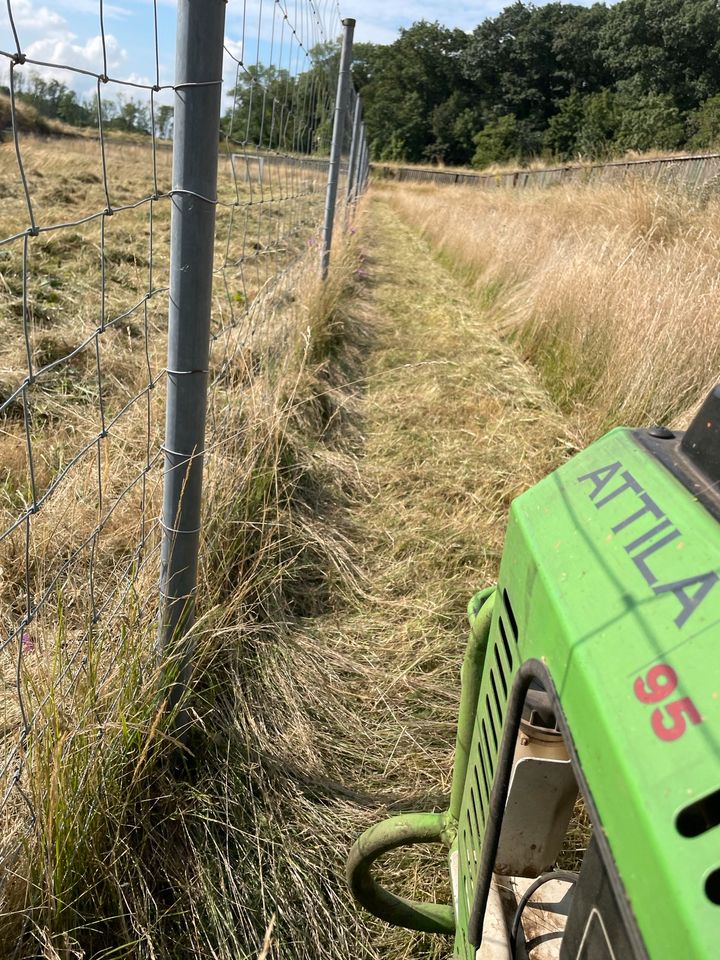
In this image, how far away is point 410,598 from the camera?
2656 millimetres

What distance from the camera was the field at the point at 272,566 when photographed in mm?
1478

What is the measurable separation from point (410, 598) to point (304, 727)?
0.77 metres

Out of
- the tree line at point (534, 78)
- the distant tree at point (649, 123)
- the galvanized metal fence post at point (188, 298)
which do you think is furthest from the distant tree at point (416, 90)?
the galvanized metal fence post at point (188, 298)

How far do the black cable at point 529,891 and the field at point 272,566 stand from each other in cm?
45

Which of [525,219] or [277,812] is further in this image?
[525,219]

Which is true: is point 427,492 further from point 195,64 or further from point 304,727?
point 195,64

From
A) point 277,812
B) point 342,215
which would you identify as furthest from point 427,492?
point 342,215

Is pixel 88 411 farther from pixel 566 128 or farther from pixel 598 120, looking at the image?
pixel 566 128

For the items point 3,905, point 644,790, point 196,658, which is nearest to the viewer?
point 644,790

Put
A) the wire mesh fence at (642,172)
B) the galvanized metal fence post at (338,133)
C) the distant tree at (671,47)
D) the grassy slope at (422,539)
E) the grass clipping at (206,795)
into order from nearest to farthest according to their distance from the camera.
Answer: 1. the grass clipping at (206,795)
2. the grassy slope at (422,539)
3. the galvanized metal fence post at (338,133)
4. the wire mesh fence at (642,172)
5. the distant tree at (671,47)

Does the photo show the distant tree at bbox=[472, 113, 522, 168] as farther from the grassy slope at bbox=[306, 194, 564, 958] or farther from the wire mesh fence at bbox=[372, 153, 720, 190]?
the grassy slope at bbox=[306, 194, 564, 958]

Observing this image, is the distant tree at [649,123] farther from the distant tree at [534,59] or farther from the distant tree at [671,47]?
the distant tree at [534,59]

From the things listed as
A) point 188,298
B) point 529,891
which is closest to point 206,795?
point 529,891

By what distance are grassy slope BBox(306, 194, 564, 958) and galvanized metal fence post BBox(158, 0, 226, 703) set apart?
0.63 metres
